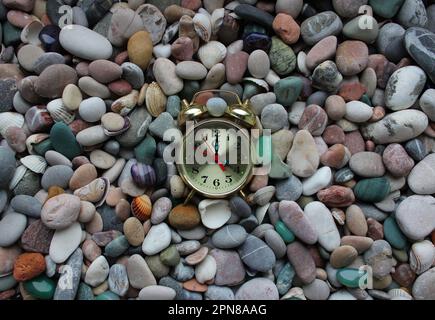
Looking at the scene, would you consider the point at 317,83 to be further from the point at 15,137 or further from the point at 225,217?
the point at 15,137

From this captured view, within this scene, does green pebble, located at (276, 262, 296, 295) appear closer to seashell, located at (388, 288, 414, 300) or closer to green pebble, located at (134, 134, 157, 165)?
seashell, located at (388, 288, 414, 300)

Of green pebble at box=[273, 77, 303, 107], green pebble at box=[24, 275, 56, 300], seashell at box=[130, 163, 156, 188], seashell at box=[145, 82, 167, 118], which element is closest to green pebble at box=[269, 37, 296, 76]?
green pebble at box=[273, 77, 303, 107]

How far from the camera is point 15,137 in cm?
113

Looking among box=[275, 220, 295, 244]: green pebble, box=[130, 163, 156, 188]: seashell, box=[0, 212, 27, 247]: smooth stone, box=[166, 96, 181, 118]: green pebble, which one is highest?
box=[166, 96, 181, 118]: green pebble

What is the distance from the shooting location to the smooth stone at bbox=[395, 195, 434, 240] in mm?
1109

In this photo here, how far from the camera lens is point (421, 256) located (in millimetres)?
1107

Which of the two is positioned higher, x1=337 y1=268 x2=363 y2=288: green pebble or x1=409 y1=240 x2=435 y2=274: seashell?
x1=409 y1=240 x2=435 y2=274: seashell

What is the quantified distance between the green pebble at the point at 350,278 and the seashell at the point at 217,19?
0.63m

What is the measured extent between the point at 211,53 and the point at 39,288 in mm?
649

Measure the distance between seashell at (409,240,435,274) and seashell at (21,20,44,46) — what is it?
1003mm

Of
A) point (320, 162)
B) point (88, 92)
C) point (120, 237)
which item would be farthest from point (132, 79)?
point (320, 162)

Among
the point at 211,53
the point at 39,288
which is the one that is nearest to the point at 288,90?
the point at 211,53

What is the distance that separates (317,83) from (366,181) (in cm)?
25

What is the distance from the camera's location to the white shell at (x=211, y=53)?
1.17 m
